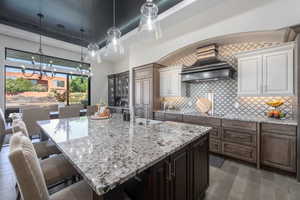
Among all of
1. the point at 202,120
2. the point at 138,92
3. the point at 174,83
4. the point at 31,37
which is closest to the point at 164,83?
the point at 174,83

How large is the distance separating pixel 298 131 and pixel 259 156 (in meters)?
0.73

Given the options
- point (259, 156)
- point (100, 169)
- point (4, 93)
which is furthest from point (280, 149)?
point (4, 93)

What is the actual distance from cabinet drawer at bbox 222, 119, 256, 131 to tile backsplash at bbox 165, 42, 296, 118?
2.10 ft

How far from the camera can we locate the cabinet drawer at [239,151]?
2459 mm

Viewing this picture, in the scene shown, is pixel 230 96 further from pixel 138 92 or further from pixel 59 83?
pixel 59 83

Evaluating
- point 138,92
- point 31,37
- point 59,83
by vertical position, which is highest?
point 31,37

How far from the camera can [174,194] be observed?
1.12 metres

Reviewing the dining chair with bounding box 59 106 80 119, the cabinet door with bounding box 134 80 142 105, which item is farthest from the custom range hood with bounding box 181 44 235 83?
the dining chair with bounding box 59 106 80 119

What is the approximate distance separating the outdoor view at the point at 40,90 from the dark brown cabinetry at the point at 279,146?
568 cm

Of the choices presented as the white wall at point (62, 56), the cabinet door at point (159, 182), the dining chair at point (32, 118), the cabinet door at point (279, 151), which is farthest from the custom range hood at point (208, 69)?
the white wall at point (62, 56)

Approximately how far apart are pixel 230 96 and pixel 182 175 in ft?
9.07

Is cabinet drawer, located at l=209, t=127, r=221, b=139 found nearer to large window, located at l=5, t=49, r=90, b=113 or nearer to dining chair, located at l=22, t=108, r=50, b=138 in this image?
dining chair, located at l=22, t=108, r=50, b=138

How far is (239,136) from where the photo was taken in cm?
258

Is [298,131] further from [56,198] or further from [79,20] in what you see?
[79,20]
